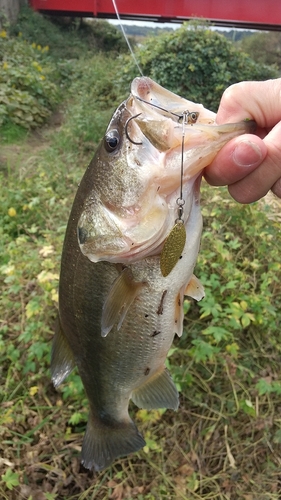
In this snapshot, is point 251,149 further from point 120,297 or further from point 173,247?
point 120,297

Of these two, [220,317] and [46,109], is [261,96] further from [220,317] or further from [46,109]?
[46,109]

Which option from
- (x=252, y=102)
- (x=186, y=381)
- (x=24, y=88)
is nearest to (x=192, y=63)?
(x=24, y=88)

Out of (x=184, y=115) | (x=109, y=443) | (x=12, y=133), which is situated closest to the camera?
(x=184, y=115)

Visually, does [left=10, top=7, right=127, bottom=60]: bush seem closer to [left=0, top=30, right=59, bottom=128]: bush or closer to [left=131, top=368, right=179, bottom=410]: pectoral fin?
[left=0, top=30, right=59, bottom=128]: bush

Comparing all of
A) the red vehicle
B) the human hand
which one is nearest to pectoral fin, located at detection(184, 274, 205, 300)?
the human hand

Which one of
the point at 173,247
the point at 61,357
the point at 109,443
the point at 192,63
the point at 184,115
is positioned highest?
the point at 184,115

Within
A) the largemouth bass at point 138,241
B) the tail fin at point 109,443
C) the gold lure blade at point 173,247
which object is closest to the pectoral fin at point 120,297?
A: the largemouth bass at point 138,241
